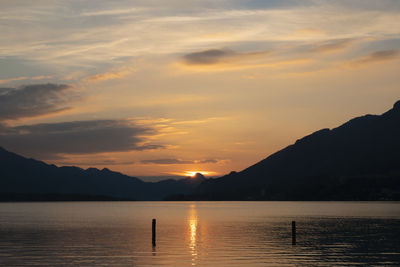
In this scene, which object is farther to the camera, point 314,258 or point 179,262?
point 314,258

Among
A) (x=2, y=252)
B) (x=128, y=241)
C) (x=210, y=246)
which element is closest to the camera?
(x=2, y=252)

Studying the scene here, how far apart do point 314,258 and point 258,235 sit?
3317 cm

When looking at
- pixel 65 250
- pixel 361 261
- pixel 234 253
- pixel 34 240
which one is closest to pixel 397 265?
pixel 361 261

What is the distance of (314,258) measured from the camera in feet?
212

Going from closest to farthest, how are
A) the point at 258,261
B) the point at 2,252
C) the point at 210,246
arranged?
the point at 258,261
the point at 2,252
the point at 210,246

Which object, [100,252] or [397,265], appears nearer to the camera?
[397,265]

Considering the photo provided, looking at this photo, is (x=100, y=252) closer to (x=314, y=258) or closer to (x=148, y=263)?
(x=148, y=263)

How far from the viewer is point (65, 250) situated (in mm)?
72000

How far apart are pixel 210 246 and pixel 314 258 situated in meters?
17.6

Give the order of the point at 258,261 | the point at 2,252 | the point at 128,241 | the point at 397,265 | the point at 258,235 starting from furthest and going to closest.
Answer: the point at 258,235 < the point at 128,241 < the point at 2,252 < the point at 258,261 < the point at 397,265

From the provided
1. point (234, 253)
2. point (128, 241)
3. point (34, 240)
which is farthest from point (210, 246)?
point (34, 240)

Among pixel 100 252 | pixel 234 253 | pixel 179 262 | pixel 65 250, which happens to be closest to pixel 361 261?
pixel 234 253

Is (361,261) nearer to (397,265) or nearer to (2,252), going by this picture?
(397,265)

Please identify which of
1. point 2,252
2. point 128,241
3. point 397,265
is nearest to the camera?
point 397,265
